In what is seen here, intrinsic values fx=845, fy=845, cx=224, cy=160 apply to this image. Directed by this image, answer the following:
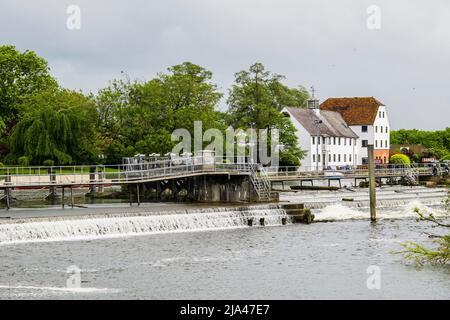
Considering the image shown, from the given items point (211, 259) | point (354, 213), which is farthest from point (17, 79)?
point (211, 259)

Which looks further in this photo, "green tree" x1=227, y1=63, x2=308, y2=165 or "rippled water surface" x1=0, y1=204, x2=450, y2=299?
"green tree" x1=227, y1=63, x2=308, y2=165

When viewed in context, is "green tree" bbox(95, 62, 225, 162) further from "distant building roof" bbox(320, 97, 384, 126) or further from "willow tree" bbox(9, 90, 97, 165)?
"distant building roof" bbox(320, 97, 384, 126)

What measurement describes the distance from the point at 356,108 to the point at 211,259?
328 feet

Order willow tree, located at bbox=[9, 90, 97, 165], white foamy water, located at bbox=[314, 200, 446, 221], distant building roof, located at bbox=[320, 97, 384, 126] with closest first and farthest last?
1. white foamy water, located at bbox=[314, 200, 446, 221]
2. willow tree, located at bbox=[9, 90, 97, 165]
3. distant building roof, located at bbox=[320, 97, 384, 126]

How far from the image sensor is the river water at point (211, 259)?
32531 mm

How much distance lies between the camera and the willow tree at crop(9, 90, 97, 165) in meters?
81.8

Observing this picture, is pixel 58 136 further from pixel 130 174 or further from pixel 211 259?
pixel 211 259

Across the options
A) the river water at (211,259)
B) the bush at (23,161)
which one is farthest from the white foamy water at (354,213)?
the bush at (23,161)

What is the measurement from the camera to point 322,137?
12138 centimetres

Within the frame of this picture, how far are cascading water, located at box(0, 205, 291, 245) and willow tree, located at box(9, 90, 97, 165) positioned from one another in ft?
100

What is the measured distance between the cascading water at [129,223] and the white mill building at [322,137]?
5606 cm

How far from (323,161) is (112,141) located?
46.5m

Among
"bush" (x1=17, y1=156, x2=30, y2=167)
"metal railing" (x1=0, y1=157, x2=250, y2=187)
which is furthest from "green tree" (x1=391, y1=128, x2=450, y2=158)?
"metal railing" (x1=0, y1=157, x2=250, y2=187)
